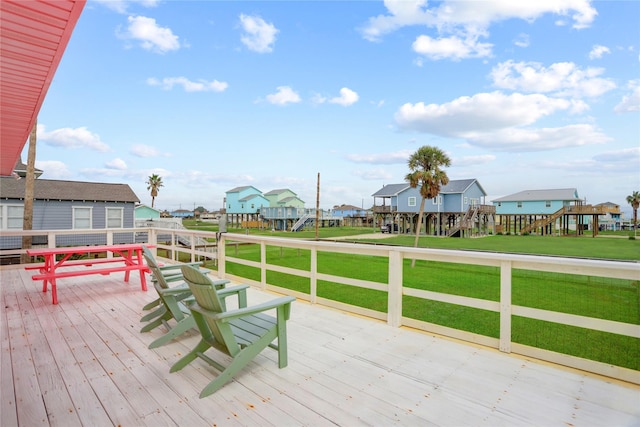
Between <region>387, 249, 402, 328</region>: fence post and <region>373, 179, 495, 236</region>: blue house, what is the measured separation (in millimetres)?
31981

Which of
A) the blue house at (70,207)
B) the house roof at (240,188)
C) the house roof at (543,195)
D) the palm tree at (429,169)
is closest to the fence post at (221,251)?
the blue house at (70,207)

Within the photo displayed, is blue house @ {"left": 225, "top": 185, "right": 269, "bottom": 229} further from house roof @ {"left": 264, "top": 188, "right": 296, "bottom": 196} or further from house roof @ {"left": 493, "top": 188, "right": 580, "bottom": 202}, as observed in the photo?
house roof @ {"left": 493, "top": 188, "right": 580, "bottom": 202}

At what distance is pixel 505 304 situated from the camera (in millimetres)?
3133

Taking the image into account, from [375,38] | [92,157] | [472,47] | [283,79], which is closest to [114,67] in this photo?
[92,157]

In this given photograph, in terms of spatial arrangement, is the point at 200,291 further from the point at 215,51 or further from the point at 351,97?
the point at 351,97

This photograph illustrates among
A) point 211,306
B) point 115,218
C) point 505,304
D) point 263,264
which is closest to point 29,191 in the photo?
point 115,218

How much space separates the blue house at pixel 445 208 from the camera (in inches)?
1364

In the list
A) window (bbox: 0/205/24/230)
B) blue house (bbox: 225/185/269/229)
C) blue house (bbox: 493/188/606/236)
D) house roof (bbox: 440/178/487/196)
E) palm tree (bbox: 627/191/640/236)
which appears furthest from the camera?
palm tree (bbox: 627/191/640/236)

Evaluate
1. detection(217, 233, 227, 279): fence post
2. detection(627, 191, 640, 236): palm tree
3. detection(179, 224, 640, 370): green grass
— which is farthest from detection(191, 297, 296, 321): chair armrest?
detection(627, 191, 640, 236): palm tree

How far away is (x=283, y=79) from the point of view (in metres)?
19.1

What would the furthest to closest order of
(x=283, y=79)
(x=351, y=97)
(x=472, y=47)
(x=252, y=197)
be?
(x=252, y=197) < (x=351, y=97) < (x=283, y=79) < (x=472, y=47)

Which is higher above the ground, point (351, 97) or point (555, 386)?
point (351, 97)

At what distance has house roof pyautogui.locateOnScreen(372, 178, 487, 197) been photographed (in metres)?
35.2

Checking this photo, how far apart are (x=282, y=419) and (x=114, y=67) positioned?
13697 millimetres
